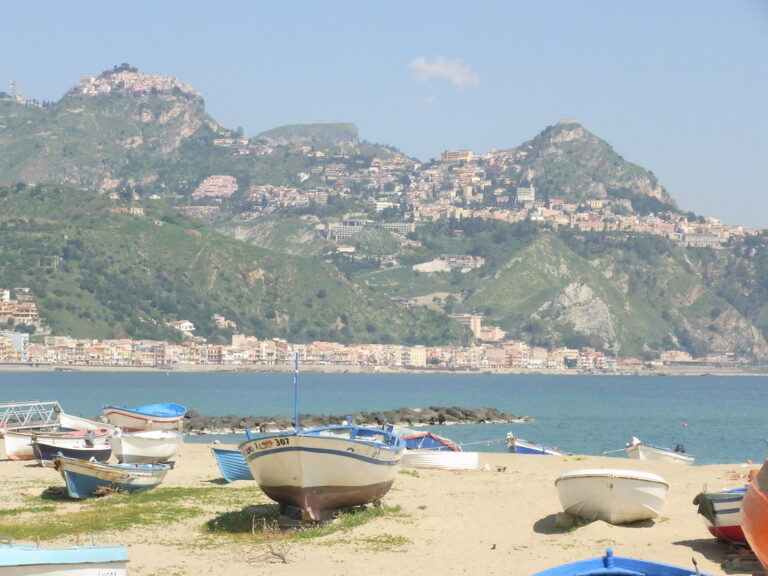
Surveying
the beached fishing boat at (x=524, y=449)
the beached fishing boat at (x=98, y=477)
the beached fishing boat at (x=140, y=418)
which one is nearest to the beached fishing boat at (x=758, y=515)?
the beached fishing boat at (x=98, y=477)

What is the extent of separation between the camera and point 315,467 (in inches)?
811

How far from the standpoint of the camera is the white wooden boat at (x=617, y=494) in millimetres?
19375

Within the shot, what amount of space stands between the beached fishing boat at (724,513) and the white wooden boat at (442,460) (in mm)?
13633

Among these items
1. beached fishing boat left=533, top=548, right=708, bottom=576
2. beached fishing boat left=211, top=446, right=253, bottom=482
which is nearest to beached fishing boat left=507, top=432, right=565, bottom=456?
beached fishing boat left=211, top=446, right=253, bottom=482

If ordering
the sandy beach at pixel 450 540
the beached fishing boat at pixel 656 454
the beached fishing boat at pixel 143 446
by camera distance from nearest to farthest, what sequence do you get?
1. the sandy beach at pixel 450 540
2. the beached fishing boat at pixel 143 446
3. the beached fishing boat at pixel 656 454

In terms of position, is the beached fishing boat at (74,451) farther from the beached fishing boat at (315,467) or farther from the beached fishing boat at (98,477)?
the beached fishing boat at (315,467)

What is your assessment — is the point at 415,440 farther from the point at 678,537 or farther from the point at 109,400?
the point at 109,400

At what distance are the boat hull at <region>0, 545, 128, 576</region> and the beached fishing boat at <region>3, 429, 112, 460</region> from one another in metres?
15.8

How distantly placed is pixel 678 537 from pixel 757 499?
27.2 feet

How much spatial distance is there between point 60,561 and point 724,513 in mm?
8584

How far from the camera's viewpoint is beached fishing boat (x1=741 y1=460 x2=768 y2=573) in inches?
414

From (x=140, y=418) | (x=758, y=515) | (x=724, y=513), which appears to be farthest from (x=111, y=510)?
(x=140, y=418)

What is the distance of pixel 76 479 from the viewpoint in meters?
24.2

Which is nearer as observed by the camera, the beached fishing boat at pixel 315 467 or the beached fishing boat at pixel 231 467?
the beached fishing boat at pixel 315 467
